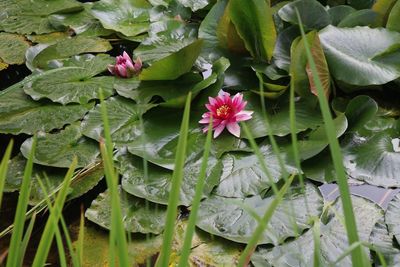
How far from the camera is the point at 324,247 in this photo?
1.22m

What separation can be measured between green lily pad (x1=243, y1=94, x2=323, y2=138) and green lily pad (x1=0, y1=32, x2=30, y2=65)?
98cm

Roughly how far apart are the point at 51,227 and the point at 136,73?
122cm

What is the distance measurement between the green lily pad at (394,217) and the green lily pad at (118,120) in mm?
750

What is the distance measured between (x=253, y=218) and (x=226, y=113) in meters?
0.38

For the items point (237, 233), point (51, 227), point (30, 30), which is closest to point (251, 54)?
point (237, 233)

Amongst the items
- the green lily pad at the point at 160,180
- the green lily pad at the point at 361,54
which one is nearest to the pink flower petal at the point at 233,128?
the green lily pad at the point at 160,180

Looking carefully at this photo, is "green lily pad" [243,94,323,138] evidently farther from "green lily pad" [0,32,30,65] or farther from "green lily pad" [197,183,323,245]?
"green lily pad" [0,32,30,65]

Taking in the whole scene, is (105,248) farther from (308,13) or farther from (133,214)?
(308,13)

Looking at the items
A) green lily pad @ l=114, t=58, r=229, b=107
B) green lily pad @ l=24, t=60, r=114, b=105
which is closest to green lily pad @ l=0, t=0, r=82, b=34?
green lily pad @ l=24, t=60, r=114, b=105

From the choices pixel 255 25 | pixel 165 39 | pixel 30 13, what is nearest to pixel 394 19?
pixel 255 25

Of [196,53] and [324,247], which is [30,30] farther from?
[324,247]

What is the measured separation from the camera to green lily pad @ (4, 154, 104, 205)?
57.0 inches

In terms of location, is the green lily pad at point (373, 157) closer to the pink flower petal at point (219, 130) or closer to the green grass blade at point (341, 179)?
the pink flower petal at point (219, 130)

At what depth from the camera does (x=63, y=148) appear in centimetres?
159
